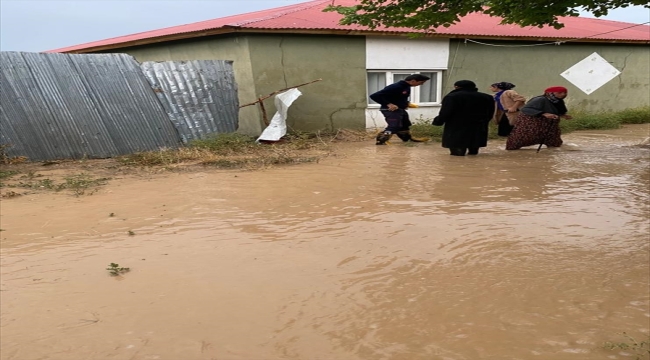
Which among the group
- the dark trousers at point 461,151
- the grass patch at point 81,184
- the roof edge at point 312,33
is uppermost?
the roof edge at point 312,33

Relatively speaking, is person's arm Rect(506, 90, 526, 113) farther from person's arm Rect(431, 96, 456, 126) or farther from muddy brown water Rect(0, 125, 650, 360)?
muddy brown water Rect(0, 125, 650, 360)

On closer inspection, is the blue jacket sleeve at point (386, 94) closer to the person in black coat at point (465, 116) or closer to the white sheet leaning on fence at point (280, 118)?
the person in black coat at point (465, 116)

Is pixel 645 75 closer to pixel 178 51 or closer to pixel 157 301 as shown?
pixel 178 51

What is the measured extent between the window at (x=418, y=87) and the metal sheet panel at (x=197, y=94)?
318 centimetres

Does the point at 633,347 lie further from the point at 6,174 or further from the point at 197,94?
the point at 197,94

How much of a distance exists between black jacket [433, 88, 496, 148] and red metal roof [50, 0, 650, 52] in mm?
3165

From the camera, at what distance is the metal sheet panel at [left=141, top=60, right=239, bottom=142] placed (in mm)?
9641

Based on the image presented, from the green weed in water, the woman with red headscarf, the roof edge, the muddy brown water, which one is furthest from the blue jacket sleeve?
the green weed in water

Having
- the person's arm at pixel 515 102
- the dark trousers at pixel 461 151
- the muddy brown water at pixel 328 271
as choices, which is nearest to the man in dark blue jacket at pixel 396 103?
the dark trousers at pixel 461 151

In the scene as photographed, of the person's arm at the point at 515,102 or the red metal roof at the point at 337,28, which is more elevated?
the red metal roof at the point at 337,28

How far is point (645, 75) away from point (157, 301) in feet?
53.5

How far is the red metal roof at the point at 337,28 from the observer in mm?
10502

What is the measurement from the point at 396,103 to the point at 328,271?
633 cm

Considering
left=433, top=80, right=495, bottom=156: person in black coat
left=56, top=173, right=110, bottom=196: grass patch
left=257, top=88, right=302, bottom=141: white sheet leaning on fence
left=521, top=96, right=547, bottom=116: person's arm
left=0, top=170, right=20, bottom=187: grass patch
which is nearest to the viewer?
left=56, top=173, right=110, bottom=196: grass patch
